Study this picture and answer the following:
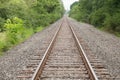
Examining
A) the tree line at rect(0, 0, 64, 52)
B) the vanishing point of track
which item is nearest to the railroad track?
the vanishing point of track

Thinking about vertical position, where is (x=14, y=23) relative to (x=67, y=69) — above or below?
above

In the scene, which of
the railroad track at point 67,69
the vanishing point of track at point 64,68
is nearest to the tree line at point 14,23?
the vanishing point of track at point 64,68

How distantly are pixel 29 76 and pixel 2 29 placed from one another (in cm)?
1643

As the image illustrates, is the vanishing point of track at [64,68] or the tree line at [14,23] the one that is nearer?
the vanishing point of track at [64,68]

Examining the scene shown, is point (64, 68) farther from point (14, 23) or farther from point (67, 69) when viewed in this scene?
point (14, 23)

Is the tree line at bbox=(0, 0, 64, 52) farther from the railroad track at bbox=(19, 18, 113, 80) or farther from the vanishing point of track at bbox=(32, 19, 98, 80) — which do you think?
the railroad track at bbox=(19, 18, 113, 80)

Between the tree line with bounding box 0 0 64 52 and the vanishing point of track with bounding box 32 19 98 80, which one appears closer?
the vanishing point of track with bounding box 32 19 98 80

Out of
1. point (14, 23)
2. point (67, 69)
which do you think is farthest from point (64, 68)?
point (14, 23)

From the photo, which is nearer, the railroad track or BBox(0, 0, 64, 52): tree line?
the railroad track

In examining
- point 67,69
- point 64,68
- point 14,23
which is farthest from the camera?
point 14,23

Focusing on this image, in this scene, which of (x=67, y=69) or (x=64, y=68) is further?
(x=64, y=68)

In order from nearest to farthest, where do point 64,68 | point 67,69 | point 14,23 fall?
point 67,69 → point 64,68 → point 14,23

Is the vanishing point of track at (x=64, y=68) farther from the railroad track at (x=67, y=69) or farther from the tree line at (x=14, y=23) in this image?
the tree line at (x=14, y=23)

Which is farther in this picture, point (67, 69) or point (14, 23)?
point (14, 23)
